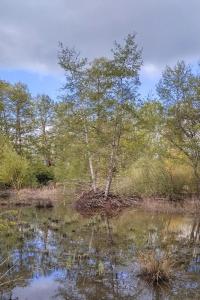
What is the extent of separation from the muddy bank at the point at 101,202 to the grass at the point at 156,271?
14.3 meters

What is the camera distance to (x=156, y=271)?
8.59 metres

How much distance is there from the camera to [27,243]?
480 inches

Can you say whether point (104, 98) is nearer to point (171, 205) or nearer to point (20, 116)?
point (171, 205)

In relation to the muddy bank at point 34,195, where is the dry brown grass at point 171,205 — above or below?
below

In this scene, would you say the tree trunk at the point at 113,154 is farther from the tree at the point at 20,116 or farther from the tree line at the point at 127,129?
the tree at the point at 20,116

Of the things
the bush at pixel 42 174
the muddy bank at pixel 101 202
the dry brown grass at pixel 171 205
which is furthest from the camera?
the bush at pixel 42 174

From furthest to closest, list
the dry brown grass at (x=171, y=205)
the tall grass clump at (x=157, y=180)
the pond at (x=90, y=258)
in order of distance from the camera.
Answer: the tall grass clump at (x=157, y=180)
the dry brown grass at (x=171, y=205)
the pond at (x=90, y=258)

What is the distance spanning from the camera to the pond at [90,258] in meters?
7.90

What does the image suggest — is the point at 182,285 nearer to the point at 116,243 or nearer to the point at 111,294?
the point at 111,294

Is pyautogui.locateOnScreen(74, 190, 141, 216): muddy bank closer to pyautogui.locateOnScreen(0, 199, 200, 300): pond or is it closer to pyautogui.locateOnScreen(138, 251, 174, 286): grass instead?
pyautogui.locateOnScreen(0, 199, 200, 300): pond

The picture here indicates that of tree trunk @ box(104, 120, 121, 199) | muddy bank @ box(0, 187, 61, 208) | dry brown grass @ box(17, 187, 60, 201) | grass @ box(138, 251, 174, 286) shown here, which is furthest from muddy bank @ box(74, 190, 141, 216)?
grass @ box(138, 251, 174, 286)

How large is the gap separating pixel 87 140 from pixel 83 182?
3152 millimetres

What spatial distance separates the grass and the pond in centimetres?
15

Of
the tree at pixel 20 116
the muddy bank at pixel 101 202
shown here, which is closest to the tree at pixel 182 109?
the muddy bank at pixel 101 202
